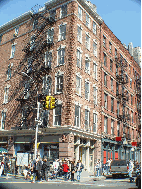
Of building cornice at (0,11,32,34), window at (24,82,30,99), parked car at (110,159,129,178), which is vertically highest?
building cornice at (0,11,32,34)

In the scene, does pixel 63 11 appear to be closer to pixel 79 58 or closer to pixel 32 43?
pixel 32 43

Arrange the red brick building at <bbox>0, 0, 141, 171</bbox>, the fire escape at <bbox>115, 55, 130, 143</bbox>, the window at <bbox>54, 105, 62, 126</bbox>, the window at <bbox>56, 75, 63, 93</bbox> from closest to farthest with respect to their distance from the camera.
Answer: the window at <bbox>54, 105, 62, 126</bbox> < the red brick building at <bbox>0, 0, 141, 171</bbox> < the window at <bbox>56, 75, 63, 93</bbox> < the fire escape at <bbox>115, 55, 130, 143</bbox>

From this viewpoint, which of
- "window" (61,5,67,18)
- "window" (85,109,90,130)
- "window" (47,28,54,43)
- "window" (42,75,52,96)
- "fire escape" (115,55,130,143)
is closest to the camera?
"window" (42,75,52,96)

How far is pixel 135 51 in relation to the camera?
175ft

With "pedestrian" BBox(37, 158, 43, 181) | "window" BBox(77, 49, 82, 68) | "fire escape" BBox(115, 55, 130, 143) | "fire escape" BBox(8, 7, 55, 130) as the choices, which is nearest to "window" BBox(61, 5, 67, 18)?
"fire escape" BBox(8, 7, 55, 130)

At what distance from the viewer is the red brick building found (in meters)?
26.9

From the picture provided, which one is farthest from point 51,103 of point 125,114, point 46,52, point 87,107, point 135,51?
point 135,51

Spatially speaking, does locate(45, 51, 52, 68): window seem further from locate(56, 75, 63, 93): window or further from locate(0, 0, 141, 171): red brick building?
locate(56, 75, 63, 93): window

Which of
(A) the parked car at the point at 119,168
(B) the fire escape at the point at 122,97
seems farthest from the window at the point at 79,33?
(A) the parked car at the point at 119,168

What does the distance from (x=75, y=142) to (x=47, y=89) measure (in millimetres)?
6926

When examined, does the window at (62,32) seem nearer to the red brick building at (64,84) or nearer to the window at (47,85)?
the red brick building at (64,84)

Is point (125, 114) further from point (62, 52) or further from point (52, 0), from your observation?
point (52, 0)

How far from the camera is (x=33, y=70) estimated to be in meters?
30.1

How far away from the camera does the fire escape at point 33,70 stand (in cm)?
2891
